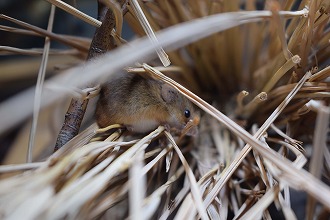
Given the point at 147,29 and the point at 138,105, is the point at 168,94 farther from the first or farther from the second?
the point at 147,29

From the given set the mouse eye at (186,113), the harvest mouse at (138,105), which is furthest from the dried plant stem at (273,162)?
the mouse eye at (186,113)

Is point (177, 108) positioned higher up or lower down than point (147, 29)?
lower down

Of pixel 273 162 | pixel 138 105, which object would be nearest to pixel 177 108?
pixel 138 105

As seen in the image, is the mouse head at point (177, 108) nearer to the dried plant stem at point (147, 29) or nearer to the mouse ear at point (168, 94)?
the mouse ear at point (168, 94)

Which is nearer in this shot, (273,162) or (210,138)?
(273,162)

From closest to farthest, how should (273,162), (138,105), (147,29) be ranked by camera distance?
(273,162), (147,29), (138,105)

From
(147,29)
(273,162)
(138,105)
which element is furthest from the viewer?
(138,105)

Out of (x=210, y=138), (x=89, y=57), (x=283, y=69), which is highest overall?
(x=89, y=57)

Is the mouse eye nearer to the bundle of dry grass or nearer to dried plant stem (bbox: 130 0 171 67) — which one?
the bundle of dry grass
